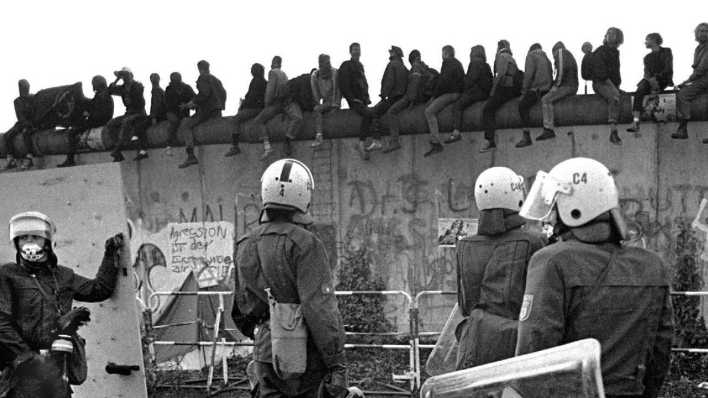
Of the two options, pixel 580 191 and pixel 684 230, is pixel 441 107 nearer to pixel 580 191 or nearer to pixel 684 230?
pixel 684 230

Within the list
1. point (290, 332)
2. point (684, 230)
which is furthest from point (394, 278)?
point (290, 332)

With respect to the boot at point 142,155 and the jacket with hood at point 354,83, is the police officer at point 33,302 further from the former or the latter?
the boot at point 142,155

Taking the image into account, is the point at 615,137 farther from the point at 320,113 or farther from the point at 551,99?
the point at 320,113

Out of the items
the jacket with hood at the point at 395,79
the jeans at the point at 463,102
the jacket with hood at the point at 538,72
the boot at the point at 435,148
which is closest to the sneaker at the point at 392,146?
the boot at the point at 435,148

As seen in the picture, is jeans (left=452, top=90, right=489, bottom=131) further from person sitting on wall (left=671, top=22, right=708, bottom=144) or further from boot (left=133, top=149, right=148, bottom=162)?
boot (left=133, top=149, right=148, bottom=162)

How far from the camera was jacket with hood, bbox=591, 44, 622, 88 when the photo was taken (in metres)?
13.0

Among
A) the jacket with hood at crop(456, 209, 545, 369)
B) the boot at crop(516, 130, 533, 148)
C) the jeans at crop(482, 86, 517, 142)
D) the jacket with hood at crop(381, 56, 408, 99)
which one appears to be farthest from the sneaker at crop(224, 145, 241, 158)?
the jacket with hood at crop(456, 209, 545, 369)

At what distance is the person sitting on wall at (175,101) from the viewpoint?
1611 centimetres

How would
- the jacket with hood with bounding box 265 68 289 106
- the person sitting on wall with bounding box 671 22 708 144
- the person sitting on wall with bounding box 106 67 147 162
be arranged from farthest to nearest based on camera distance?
the person sitting on wall with bounding box 106 67 147 162, the jacket with hood with bounding box 265 68 289 106, the person sitting on wall with bounding box 671 22 708 144

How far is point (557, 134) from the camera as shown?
13.7 meters

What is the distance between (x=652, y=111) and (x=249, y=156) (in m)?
6.49

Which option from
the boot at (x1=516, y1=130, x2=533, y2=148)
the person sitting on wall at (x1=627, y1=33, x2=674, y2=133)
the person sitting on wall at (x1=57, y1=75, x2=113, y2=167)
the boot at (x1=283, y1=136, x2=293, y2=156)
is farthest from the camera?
the person sitting on wall at (x1=57, y1=75, x2=113, y2=167)

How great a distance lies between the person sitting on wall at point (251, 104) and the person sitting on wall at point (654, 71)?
588cm

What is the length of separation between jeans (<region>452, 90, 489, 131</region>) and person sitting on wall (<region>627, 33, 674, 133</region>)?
2.19 meters
